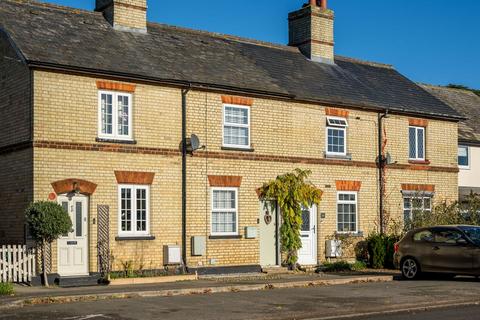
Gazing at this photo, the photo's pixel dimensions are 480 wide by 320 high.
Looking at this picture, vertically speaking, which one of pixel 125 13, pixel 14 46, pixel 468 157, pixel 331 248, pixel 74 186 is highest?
pixel 125 13

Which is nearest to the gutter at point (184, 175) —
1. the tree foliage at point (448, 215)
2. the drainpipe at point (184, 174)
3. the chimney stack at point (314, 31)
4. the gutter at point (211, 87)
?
the drainpipe at point (184, 174)

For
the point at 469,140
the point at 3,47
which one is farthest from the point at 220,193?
the point at 469,140

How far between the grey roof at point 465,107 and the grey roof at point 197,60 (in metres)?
3.71

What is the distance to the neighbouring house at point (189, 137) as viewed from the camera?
21.7m

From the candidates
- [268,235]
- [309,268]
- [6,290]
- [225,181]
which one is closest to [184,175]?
[225,181]

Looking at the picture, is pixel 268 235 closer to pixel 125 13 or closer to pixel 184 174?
pixel 184 174

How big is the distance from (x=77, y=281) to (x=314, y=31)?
48.3 feet

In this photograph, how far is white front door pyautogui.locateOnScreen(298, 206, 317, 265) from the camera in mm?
26797

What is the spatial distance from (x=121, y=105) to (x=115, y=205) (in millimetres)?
2933

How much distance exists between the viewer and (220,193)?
2470cm

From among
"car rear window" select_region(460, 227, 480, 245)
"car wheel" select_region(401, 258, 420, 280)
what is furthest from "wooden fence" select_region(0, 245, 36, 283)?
"car rear window" select_region(460, 227, 480, 245)

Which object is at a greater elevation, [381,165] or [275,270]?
[381,165]

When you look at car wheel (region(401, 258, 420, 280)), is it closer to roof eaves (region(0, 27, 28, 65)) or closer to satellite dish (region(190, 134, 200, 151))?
satellite dish (region(190, 134, 200, 151))

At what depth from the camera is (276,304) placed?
1622 cm
